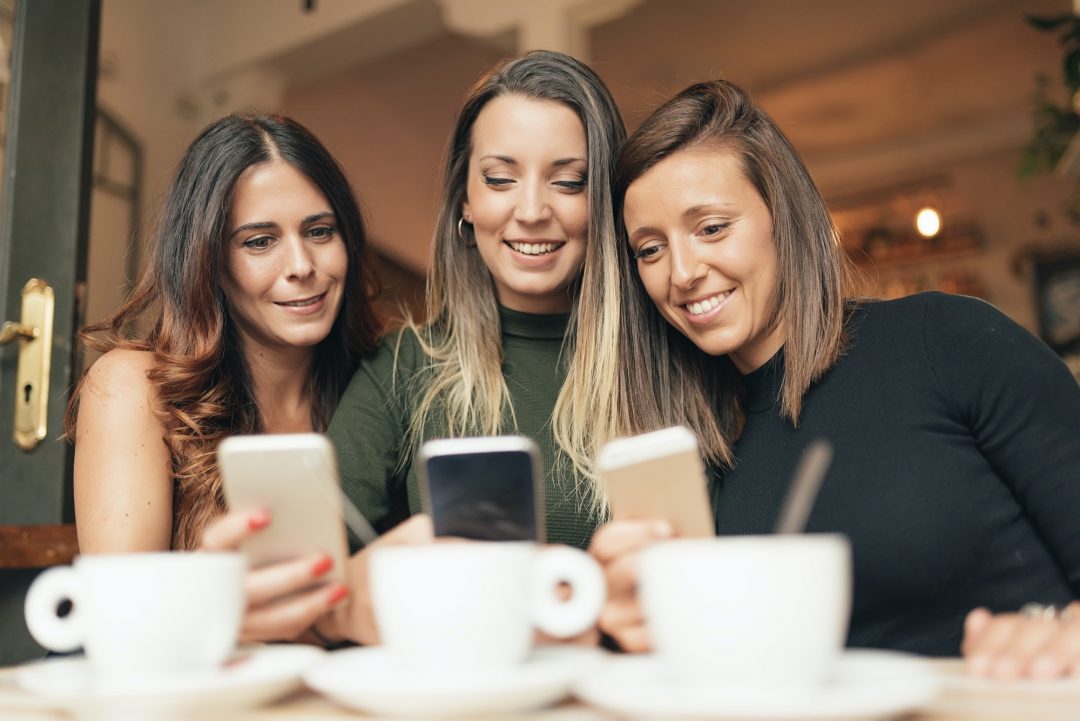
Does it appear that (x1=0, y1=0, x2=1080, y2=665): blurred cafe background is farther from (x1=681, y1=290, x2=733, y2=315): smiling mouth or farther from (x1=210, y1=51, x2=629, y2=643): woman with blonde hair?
(x1=681, y1=290, x2=733, y2=315): smiling mouth

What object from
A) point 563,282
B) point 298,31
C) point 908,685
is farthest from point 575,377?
point 298,31

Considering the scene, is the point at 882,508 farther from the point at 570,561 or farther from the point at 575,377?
the point at 570,561

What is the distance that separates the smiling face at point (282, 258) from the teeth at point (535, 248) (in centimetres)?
34

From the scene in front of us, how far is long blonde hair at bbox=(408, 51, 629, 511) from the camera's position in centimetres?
153

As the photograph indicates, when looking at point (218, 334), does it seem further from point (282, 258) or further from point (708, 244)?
point (708, 244)

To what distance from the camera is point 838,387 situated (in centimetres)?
134

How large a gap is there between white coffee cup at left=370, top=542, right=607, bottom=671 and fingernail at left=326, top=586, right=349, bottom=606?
0.48ft

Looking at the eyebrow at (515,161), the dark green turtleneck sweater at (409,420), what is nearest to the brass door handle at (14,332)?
the dark green turtleneck sweater at (409,420)

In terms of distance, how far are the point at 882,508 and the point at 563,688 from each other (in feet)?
2.48

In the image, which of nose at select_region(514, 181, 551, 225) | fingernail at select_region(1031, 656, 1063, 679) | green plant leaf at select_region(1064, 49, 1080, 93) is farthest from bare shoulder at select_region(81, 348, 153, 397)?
green plant leaf at select_region(1064, 49, 1080, 93)

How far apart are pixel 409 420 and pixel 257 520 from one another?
857 mm

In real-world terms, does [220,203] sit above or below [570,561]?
above

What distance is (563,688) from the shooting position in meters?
0.58

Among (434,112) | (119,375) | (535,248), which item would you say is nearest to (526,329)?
(535,248)
